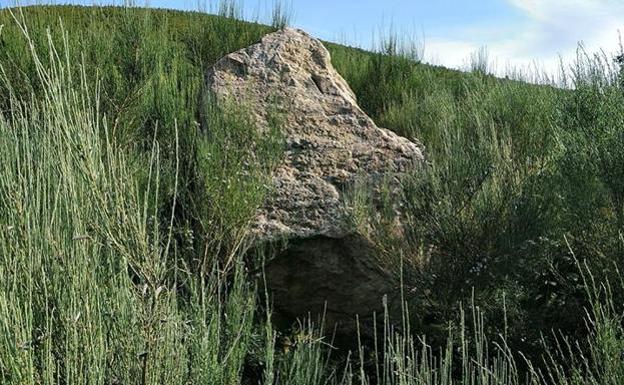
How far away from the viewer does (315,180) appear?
6.59 meters

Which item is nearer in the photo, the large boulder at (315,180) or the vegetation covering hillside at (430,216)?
the vegetation covering hillside at (430,216)

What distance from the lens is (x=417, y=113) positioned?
9.52m

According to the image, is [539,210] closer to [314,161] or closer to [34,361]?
[314,161]

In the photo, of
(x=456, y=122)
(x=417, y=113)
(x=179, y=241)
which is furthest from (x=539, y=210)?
(x=417, y=113)

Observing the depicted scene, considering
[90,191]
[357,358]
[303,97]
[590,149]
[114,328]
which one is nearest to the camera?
[90,191]

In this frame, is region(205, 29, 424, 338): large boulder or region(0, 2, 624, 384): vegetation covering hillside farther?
region(205, 29, 424, 338): large boulder

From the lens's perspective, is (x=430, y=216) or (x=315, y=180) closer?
(x=430, y=216)

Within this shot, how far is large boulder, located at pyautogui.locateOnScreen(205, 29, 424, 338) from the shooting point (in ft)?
21.1

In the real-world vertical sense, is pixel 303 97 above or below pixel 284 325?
above

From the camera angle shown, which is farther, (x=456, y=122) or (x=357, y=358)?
(x=456, y=122)

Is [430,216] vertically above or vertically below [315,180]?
below

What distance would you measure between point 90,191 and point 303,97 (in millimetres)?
4312

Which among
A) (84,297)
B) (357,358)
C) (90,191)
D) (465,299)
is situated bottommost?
(357,358)

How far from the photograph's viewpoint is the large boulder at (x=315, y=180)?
6.43 metres
